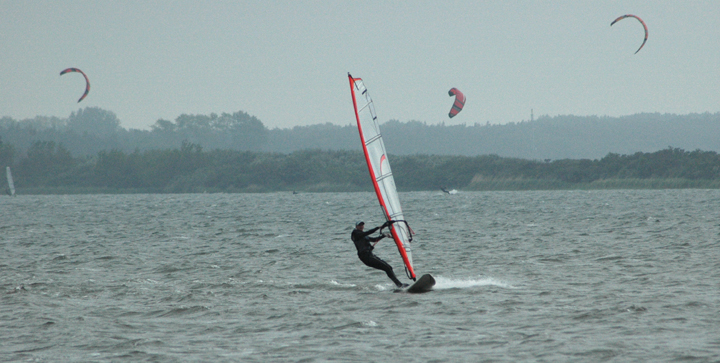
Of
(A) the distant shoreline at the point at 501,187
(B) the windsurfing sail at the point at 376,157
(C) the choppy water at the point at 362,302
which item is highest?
(B) the windsurfing sail at the point at 376,157

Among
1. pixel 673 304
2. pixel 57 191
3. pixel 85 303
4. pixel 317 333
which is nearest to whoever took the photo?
pixel 317 333

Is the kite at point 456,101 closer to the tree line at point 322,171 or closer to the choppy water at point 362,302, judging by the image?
the choppy water at point 362,302

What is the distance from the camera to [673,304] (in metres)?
14.1

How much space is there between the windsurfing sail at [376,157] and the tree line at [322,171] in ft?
318

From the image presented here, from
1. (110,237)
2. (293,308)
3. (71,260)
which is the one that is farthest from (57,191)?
(293,308)

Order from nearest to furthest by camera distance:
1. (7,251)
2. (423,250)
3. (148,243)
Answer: (423,250)
(7,251)
(148,243)

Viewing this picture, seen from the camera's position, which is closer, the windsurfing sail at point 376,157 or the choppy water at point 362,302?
the choppy water at point 362,302

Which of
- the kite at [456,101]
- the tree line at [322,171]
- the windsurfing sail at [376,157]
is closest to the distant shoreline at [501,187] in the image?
the tree line at [322,171]

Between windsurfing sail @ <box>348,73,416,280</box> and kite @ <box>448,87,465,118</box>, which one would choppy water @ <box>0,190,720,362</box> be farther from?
kite @ <box>448,87,465,118</box>

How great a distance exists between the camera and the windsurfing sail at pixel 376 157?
15.5 meters

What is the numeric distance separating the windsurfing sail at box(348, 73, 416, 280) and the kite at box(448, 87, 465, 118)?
30.3 meters

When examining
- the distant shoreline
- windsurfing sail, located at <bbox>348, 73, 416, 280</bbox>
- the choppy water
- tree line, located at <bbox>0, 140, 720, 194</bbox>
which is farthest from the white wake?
tree line, located at <bbox>0, 140, 720, 194</bbox>

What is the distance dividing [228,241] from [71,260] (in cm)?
826

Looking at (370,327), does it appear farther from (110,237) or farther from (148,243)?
(110,237)
